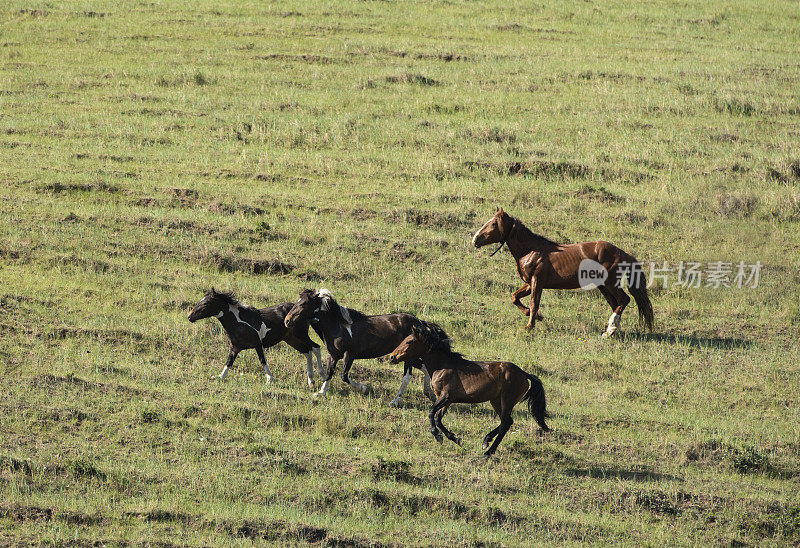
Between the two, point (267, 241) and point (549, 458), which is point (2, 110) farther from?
point (549, 458)

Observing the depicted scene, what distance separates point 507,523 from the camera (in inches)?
509

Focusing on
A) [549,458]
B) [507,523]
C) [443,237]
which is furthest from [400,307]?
[507,523]

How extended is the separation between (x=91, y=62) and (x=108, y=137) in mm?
6788

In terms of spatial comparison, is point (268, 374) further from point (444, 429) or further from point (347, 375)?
point (444, 429)

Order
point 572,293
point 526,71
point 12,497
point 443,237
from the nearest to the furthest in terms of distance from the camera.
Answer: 1. point 12,497
2. point 572,293
3. point 443,237
4. point 526,71

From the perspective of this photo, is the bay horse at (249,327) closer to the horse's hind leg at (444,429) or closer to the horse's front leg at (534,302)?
the horse's hind leg at (444,429)

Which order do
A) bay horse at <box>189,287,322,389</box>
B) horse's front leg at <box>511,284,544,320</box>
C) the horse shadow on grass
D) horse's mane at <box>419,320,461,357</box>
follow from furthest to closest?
1. horse's front leg at <box>511,284,544,320</box>
2. the horse shadow on grass
3. bay horse at <box>189,287,322,389</box>
4. horse's mane at <box>419,320,461,357</box>

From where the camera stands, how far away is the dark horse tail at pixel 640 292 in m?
19.7

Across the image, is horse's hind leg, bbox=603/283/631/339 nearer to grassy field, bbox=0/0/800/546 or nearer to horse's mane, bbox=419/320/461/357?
grassy field, bbox=0/0/800/546

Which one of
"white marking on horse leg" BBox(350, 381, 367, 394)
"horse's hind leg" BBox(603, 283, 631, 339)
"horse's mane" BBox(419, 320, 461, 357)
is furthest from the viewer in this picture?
"horse's hind leg" BBox(603, 283, 631, 339)

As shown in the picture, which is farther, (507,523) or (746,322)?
(746,322)

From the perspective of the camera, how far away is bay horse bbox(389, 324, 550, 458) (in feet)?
46.9

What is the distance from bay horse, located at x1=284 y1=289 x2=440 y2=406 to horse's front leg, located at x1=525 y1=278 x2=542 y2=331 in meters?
3.81

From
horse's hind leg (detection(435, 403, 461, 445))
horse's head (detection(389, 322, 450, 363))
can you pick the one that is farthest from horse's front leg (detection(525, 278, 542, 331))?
horse's hind leg (detection(435, 403, 461, 445))
